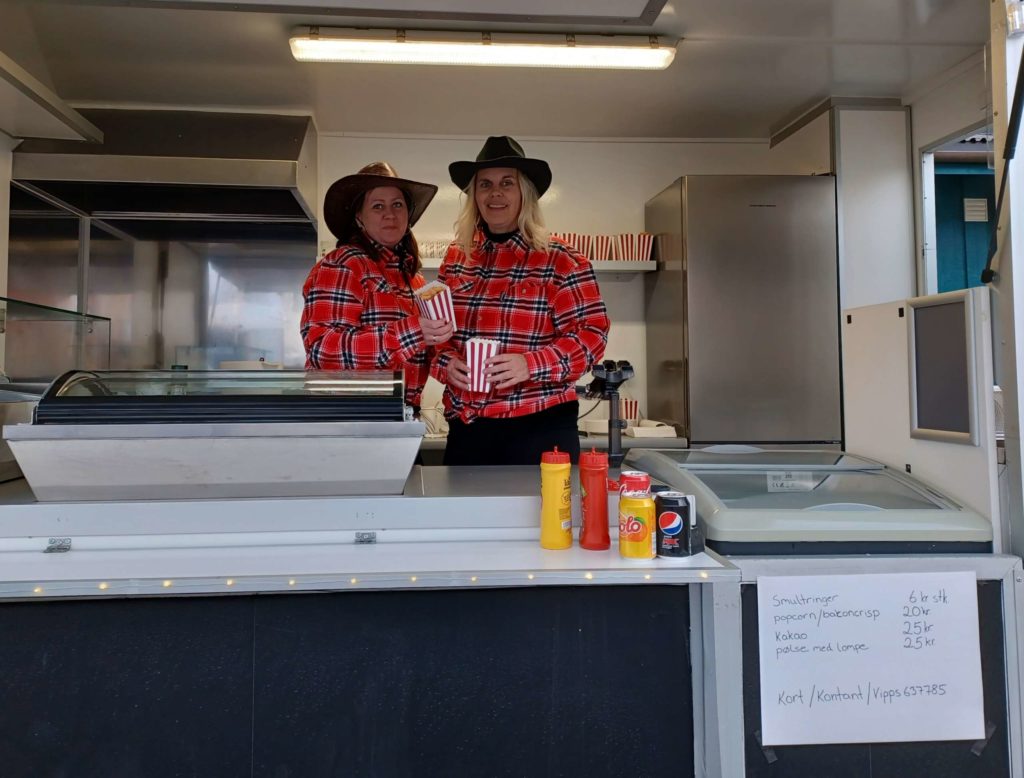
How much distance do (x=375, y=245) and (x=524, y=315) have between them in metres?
0.52

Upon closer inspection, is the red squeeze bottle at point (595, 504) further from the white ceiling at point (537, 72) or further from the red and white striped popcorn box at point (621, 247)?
the red and white striped popcorn box at point (621, 247)

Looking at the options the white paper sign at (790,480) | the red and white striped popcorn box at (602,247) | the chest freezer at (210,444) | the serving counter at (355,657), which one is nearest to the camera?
the serving counter at (355,657)

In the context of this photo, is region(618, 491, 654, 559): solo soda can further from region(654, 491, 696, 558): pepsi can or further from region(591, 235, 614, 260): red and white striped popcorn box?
region(591, 235, 614, 260): red and white striped popcorn box

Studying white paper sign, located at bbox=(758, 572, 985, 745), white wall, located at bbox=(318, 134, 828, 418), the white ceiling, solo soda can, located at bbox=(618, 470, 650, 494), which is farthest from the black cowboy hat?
white wall, located at bbox=(318, 134, 828, 418)

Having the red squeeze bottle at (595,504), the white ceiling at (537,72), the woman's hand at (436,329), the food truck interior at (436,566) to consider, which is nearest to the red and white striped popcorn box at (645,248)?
the white ceiling at (537,72)

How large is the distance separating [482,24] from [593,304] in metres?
1.67

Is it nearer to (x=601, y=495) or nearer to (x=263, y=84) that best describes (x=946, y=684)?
(x=601, y=495)

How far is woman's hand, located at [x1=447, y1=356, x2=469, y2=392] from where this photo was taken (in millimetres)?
1802

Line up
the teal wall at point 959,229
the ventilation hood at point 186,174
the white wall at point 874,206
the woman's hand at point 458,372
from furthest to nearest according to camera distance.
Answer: the teal wall at point 959,229 → the white wall at point 874,206 → the ventilation hood at point 186,174 → the woman's hand at point 458,372

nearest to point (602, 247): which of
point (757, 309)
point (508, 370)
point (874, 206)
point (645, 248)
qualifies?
point (645, 248)

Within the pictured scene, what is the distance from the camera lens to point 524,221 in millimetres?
2092

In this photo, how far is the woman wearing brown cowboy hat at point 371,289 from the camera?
1.78m

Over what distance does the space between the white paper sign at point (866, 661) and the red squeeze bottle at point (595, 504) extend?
0.94ft

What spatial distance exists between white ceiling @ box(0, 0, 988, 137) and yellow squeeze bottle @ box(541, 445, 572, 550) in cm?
202
